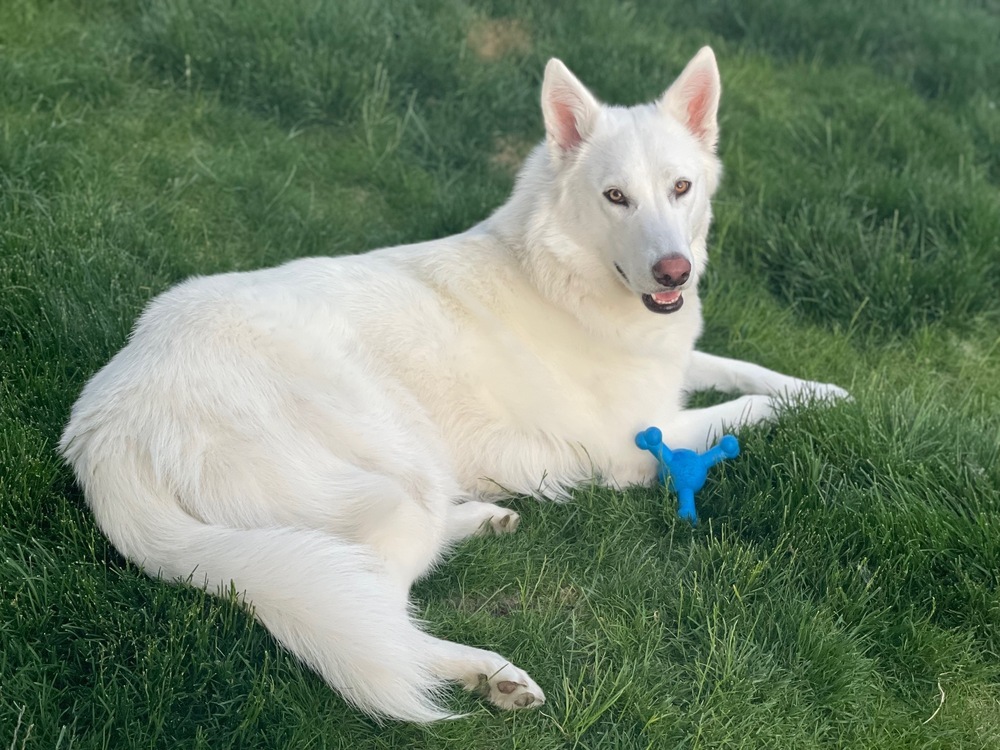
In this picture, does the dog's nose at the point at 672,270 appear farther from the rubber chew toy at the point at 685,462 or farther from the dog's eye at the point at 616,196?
the rubber chew toy at the point at 685,462

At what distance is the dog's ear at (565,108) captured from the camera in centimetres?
355

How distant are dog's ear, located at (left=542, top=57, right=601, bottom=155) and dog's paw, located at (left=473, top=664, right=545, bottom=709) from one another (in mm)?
1998

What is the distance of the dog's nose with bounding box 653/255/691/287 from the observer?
318 centimetres

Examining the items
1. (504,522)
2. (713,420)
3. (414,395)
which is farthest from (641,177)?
(504,522)

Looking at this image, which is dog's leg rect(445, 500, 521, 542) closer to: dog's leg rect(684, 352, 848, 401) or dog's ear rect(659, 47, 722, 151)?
dog's leg rect(684, 352, 848, 401)

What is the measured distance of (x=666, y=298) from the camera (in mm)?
3387

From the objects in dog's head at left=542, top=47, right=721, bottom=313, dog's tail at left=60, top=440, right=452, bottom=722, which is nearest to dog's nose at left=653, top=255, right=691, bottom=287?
dog's head at left=542, top=47, right=721, bottom=313

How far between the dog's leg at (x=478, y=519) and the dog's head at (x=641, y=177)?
91cm

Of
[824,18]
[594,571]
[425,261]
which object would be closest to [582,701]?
[594,571]

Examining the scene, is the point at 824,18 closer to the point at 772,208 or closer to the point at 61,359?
the point at 772,208

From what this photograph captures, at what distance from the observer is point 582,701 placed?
99.3 inches

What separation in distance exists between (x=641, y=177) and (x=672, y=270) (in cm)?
42

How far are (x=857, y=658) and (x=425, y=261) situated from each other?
2.02m

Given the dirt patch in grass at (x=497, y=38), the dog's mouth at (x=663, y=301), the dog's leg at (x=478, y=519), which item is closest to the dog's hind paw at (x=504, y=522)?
the dog's leg at (x=478, y=519)
